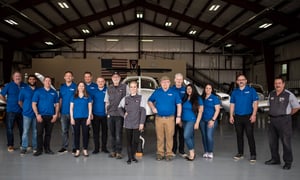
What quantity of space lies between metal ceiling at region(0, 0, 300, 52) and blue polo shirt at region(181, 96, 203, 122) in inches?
472

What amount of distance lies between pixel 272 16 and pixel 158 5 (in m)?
8.51

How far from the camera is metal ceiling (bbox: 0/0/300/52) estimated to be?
1662 centimetres

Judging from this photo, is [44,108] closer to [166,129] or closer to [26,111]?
[26,111]

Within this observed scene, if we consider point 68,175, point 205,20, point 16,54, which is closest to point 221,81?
point 205,20

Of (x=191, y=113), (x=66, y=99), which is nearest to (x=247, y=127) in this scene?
(x=191, y=113)

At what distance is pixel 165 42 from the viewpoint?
28.7m

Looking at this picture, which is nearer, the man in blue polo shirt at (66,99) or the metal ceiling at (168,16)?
the man in blue polo shirt at (66,99)

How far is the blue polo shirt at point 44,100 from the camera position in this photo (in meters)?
5.89

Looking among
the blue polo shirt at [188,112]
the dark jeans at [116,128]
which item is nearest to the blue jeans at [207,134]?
the blue polo shirt at [188,112]

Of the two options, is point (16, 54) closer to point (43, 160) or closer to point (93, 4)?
point (93, 4)

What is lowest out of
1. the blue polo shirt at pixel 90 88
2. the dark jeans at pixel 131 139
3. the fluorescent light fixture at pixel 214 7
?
the dark jeans at pixel 131 139

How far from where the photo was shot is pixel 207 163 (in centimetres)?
558

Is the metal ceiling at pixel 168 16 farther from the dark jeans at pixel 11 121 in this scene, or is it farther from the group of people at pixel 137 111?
the group of people at pixel 137 111

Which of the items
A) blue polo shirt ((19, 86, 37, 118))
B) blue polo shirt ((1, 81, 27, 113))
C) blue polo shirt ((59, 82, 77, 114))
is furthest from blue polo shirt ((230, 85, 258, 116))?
blue polo shirt ((1, 81, 27, 113))
